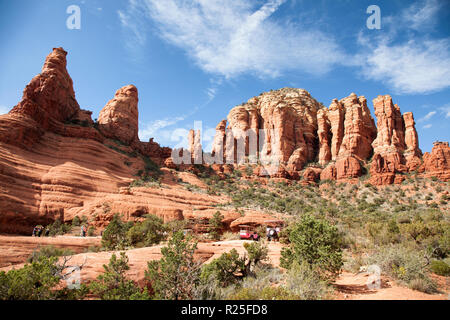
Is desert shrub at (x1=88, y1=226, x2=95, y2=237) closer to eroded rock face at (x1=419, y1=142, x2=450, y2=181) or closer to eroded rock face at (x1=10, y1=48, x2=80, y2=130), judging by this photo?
eroded rock face at (x1=10, y1=48, x2=80, y2=130)

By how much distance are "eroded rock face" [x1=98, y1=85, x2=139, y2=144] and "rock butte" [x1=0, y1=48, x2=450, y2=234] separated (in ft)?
0.64

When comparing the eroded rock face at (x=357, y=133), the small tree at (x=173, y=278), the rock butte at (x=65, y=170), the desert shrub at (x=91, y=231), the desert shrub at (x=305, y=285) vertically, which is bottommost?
the desert shrub at (x=91, y=231)

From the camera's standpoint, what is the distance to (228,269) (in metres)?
8.95

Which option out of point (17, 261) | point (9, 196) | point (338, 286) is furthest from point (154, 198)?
point (338, 286)

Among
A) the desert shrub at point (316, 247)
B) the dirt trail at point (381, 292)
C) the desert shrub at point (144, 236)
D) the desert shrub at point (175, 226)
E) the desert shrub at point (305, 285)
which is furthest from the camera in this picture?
the desert shrub at point (175, 226)

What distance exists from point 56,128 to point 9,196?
1611 cm

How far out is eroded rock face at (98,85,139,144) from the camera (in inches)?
1772

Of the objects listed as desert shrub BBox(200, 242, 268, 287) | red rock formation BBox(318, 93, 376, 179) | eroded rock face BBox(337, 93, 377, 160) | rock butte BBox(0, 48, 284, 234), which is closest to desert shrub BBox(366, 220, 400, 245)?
desert shrub BBox(200, 242, 268, 287)

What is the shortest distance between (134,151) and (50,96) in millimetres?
15136

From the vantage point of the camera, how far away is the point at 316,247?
930 centimetres

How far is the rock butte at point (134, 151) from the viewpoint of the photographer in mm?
24109

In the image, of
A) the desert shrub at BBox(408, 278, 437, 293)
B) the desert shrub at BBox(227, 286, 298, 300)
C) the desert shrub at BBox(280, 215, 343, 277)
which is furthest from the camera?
the desert shrub at BBox(280, 215, 343, 277)

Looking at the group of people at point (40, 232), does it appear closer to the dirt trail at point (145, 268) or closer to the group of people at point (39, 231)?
the group of people at point (39, 231)

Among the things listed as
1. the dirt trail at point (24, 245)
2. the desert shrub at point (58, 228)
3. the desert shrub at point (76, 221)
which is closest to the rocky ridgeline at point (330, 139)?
the desert shrub at point (76, 221)
